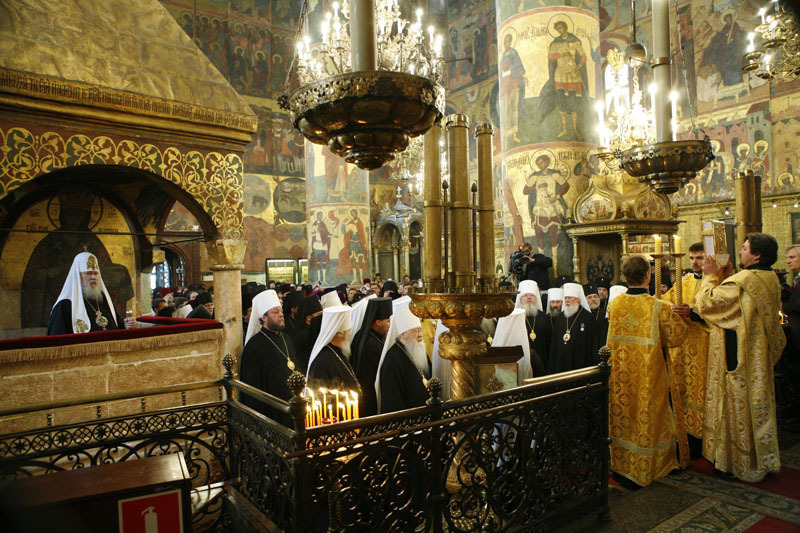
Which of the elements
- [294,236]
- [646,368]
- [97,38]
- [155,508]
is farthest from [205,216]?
[294,236]

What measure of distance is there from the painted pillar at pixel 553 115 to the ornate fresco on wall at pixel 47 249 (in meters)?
7.77

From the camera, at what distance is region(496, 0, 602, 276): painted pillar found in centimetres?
1056

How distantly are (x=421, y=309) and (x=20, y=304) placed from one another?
4.85 metres

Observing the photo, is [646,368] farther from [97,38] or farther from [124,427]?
[97,38]

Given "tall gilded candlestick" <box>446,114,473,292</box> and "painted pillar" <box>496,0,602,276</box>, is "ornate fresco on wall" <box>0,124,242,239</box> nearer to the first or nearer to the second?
"tall gilded candlestick" <box>446,114,473,292</box>

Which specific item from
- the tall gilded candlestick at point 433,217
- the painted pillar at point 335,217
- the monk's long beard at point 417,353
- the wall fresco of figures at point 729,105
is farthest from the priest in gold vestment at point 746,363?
the painted pillar at point 335,217

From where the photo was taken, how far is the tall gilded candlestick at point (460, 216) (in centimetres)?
301

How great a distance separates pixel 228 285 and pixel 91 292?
1228 mm

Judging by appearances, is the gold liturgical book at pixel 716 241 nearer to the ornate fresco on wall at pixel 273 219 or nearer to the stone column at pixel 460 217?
the stone column at pixel 460 217

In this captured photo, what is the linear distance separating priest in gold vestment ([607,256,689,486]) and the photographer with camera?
4.89m

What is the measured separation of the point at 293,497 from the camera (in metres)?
2.19

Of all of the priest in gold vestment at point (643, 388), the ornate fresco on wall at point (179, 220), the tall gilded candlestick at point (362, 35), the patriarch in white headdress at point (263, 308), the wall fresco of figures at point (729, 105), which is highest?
the wall fresco of figures at point (729, 105)

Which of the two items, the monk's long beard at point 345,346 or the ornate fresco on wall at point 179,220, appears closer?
the monk's long beard at point 345,346

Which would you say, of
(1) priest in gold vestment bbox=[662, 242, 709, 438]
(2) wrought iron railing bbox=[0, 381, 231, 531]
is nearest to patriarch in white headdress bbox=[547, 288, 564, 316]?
(1) priest in gold vestment bbox=[662, 242, 709, 438]
